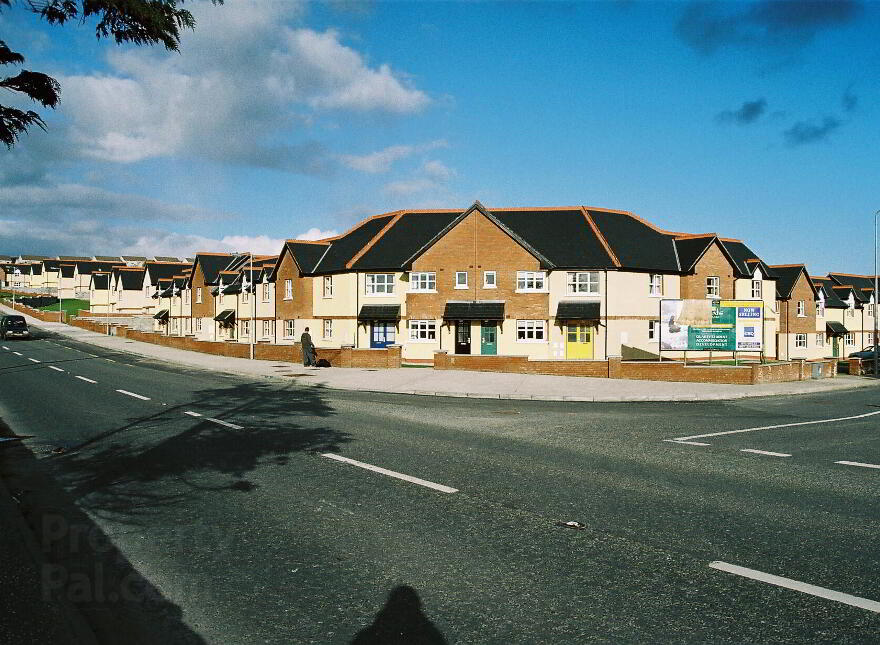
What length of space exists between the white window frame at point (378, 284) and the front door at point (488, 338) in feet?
21.5

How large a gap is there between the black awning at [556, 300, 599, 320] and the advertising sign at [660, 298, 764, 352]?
32.9 feet

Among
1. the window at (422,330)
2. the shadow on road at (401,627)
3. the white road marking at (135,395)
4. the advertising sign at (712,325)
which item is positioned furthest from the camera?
the window at (422,330)

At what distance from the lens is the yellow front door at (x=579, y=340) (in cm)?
3825

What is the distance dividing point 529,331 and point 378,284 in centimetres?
1022

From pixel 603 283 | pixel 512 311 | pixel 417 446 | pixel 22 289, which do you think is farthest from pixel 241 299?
pixel 22 289

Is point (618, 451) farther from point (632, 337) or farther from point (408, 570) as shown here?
point (632, 337)

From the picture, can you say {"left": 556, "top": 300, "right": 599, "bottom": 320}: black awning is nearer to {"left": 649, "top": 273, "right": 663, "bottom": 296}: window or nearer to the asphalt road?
{"left": 649, "top": 273, "right": 663, "bottom": 296}: window

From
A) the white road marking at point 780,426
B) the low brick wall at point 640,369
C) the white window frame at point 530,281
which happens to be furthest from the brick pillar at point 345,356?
the white road marking at point 780,426

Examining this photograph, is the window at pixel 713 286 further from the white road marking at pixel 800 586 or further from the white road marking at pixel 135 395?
the white road marking at pixel 800 586

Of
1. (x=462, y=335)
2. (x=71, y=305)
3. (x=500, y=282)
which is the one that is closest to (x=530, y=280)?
(x=500, y=282)

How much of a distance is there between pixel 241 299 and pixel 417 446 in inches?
1817

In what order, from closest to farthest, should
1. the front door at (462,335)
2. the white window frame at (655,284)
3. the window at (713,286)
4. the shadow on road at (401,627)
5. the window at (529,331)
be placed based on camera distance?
the shadow on road at (401,627) < the window at (529,331) < the front door at (462,335) < the white window frame at (655,284) < the window at (713,286)

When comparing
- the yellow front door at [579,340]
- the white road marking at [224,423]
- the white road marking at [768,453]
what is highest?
the yellow front door at [579,340]

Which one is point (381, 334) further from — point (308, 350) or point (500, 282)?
point (308, 350)
